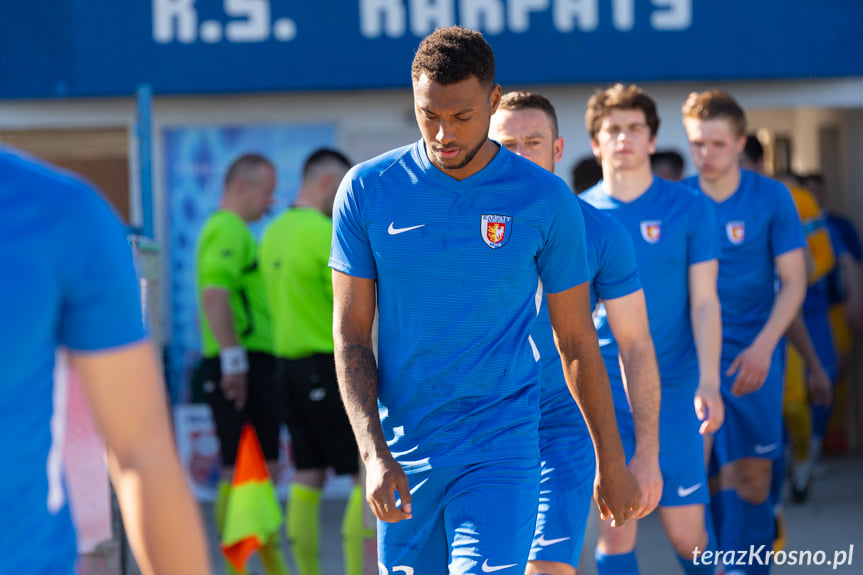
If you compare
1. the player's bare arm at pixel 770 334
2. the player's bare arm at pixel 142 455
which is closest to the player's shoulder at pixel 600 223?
the player's bare arm at pixel 770 334

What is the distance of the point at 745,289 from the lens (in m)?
5.82

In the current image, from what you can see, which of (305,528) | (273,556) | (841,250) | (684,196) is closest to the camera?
(684,196)

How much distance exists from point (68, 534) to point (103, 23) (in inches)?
298

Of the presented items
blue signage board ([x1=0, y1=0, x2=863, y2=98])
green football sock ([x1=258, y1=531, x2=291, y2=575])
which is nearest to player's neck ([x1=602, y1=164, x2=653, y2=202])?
green football sock ([x1=258, y1=531, x2=291, y2=575])

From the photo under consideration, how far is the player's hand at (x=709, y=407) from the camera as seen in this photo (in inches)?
188

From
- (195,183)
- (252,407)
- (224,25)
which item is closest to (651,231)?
(252,407)

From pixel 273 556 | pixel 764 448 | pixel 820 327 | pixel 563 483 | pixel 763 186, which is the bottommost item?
pixel 273 556

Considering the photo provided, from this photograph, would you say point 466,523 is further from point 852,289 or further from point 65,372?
point 852,289

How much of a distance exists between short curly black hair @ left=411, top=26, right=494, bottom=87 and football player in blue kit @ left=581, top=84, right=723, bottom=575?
182 centimetres

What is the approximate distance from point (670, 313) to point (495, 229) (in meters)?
1.98

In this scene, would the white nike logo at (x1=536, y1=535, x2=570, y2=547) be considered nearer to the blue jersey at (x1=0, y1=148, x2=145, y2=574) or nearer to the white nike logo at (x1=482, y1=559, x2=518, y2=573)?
the white nike logo at (x1=482, y1=559, x2=518, y2=573)

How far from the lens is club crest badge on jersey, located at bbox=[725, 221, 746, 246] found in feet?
19.1

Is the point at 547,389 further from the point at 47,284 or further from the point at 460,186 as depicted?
the point at 47,284

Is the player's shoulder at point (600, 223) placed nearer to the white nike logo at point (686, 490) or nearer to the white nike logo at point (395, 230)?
the white nike logo at point (395, 230)
